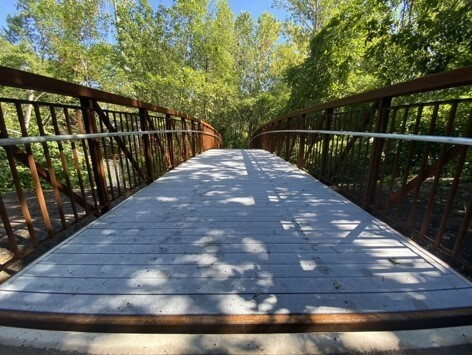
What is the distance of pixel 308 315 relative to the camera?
4.05 ft

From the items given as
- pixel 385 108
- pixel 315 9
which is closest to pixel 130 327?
pixel 385 108

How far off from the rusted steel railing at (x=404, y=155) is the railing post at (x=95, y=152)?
2.69m

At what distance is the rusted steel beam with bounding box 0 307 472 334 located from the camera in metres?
1.19

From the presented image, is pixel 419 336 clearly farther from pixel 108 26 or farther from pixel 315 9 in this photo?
pixel 108 26

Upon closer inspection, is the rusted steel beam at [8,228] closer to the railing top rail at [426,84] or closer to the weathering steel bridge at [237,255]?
the weathering steel bridge at [237,255]

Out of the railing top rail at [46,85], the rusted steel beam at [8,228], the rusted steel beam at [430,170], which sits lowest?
the rusted steel beam at [8,228]

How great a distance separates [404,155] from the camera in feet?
17.3

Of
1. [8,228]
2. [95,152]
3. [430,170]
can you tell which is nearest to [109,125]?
[95,152]

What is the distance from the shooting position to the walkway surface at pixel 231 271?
1.28 metres

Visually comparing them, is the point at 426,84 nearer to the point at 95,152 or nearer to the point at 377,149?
the point at 377,149

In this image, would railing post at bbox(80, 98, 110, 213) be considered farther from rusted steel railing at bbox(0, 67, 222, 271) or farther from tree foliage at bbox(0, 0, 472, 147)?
tree foliage at bbox(0, 0, 472, 147)

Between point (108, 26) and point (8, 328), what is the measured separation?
19.9 metres

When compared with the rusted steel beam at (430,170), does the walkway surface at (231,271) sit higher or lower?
lower

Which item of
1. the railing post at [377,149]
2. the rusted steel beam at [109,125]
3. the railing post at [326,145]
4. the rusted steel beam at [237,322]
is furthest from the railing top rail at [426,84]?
the rusted steel beam at [109,125]
